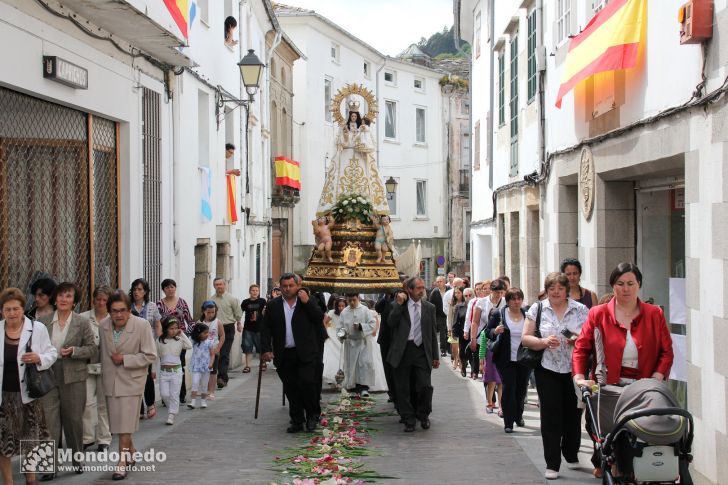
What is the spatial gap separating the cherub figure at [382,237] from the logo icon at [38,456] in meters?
7.46

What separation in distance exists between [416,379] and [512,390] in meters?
1.11

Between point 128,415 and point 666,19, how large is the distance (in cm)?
636

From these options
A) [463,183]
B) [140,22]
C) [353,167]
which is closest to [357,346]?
[353,167]

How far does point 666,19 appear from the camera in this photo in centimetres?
1041

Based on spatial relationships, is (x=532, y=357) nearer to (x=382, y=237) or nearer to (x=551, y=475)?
(x=551, y=475)

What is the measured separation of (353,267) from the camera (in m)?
15.5

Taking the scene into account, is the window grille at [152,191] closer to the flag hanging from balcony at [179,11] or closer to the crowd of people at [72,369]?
the flag hanging from balcony at [179,11]

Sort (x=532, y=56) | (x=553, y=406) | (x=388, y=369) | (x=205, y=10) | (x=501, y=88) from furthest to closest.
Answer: (x=501, y=88)
(x=205, y=10)
(x=532, y=56)
(x=388, y=369)
(x=553, y=406)

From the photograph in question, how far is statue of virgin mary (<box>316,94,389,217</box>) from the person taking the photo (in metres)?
16.8

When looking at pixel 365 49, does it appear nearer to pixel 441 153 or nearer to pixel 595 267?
pixel 441 153

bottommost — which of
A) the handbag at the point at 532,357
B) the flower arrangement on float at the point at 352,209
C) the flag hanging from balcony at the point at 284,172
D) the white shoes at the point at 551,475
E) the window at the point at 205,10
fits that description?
the white shoes at the point at 551,475

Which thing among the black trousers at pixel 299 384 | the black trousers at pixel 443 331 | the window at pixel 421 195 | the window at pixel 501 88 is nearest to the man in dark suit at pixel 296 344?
the black trousers at pixel 299 384

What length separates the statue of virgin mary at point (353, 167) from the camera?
1684 cm

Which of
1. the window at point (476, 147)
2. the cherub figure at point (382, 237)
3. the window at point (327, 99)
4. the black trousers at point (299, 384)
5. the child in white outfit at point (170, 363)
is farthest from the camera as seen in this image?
the window at point (327, 99)
